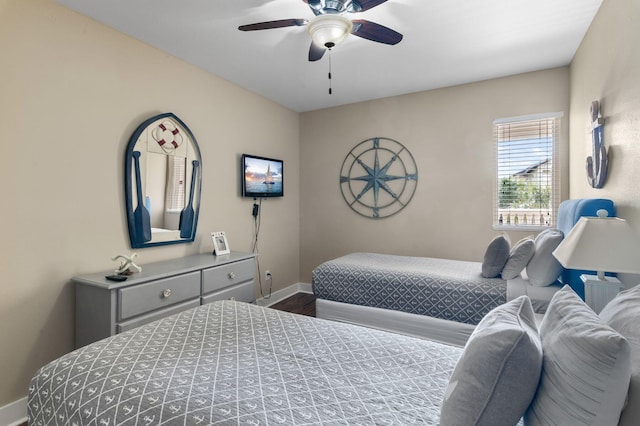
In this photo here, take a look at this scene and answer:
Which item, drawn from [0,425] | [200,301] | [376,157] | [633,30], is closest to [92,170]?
[200,301]

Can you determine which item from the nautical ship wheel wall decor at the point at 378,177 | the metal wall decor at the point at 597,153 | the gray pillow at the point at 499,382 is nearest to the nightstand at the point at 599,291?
the metal wall decor at the point at 597,153

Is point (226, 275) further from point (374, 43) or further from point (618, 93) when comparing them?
point (618, 93)

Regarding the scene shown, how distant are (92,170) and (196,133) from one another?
104 cm

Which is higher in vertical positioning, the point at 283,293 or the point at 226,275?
the point at 226,275

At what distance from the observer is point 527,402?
0.82m

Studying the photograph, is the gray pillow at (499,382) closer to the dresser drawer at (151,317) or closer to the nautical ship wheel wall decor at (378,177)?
the dresser drawer at (151,317)

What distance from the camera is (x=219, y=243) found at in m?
3.16

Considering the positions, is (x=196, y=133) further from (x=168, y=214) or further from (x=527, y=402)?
(x=527, y=402)

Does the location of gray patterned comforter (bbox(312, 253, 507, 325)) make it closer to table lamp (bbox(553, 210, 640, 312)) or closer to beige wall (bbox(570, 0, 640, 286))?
table lamp (bbox(553, 210, 640, 312))

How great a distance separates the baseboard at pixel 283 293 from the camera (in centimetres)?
401

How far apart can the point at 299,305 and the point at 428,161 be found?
239cm

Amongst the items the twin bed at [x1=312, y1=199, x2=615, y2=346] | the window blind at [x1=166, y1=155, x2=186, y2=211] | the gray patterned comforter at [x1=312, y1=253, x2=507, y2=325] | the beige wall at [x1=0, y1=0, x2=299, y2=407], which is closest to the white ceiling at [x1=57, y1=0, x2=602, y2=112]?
the beige wall at [x1=0, y1=0, x2=299, y2=407]

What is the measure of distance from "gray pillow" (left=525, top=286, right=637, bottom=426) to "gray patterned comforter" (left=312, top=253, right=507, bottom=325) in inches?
62.4

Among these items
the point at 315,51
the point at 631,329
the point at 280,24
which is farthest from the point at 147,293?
the point at 631,329
